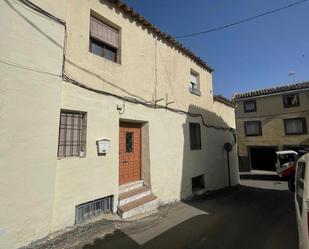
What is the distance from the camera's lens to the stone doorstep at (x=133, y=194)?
5515 millimetres

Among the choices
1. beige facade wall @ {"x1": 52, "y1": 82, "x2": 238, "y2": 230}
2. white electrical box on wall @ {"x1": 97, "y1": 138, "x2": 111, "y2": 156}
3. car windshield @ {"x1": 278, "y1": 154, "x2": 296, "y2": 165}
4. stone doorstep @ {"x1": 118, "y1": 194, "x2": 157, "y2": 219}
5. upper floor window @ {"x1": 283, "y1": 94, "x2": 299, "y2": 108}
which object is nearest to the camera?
beige facade wall @ {"x1": 52, "y1": 82, "x2": 238, "y2": 230}

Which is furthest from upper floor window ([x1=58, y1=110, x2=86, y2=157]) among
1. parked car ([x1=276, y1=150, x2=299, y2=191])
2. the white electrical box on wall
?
parked car ([x1=276, y1=150, x2=299, y2=191])

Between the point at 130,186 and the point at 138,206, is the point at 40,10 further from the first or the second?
the point at 138,206

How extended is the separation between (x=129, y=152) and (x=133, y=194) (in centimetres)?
128

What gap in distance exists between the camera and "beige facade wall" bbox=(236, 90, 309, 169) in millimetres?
20156

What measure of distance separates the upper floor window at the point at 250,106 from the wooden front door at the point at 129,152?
2013 cm

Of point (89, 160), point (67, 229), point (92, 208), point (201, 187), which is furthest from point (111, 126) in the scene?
point (201, 187)

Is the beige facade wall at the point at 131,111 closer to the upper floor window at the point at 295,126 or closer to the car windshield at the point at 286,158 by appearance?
the car windshield at the point at 286,158

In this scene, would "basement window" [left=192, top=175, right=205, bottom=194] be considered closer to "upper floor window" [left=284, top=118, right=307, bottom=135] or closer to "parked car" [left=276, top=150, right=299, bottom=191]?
"parked car" [left=276, top=150, right=299, bottom=191]

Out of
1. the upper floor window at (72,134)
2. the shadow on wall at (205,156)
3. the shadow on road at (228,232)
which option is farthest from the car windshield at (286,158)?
the upper floor window at (72,134)

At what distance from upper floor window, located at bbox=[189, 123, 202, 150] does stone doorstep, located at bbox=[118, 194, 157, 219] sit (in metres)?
3.74

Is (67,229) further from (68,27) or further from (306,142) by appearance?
(306,142)

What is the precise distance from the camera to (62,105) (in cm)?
438

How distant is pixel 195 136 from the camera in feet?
31.6
